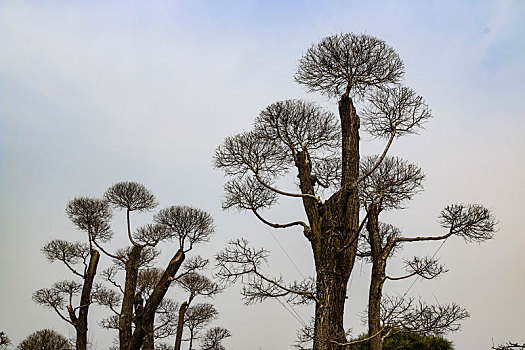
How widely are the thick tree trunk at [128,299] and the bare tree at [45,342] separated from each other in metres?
1.04

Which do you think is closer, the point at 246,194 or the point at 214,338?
the point at 246,194

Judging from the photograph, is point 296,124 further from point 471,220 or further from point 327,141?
point 471,220

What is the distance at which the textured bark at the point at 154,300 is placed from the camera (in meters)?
8.73

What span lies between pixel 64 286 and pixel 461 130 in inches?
328

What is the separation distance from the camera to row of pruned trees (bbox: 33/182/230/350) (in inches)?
391

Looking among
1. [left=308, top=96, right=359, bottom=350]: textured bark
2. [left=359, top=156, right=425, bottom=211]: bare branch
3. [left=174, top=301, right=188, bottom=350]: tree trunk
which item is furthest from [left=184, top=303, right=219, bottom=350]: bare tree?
[left=308, top=96, right=359, bottom=350]: textured bark

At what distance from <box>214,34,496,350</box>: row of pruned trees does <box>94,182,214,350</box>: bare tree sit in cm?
345

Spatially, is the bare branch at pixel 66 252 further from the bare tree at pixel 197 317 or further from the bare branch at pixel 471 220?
the bare branch at pixel 471 220

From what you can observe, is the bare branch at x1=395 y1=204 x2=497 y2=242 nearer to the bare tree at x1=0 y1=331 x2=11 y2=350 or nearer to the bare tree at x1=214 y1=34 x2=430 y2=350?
the bare tree at x1=214 y1=34 x2=430 y2=350

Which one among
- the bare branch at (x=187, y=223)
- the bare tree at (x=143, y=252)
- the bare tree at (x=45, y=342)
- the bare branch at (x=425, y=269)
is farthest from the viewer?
the bare branch at (x=187, y=223)

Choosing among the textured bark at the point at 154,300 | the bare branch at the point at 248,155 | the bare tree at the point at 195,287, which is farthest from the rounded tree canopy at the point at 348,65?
the bare tree at the point at 195,287

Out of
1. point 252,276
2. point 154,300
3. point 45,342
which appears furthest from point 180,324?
point 252,276

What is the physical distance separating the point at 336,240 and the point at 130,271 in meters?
5.84

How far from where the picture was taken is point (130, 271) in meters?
10.1
